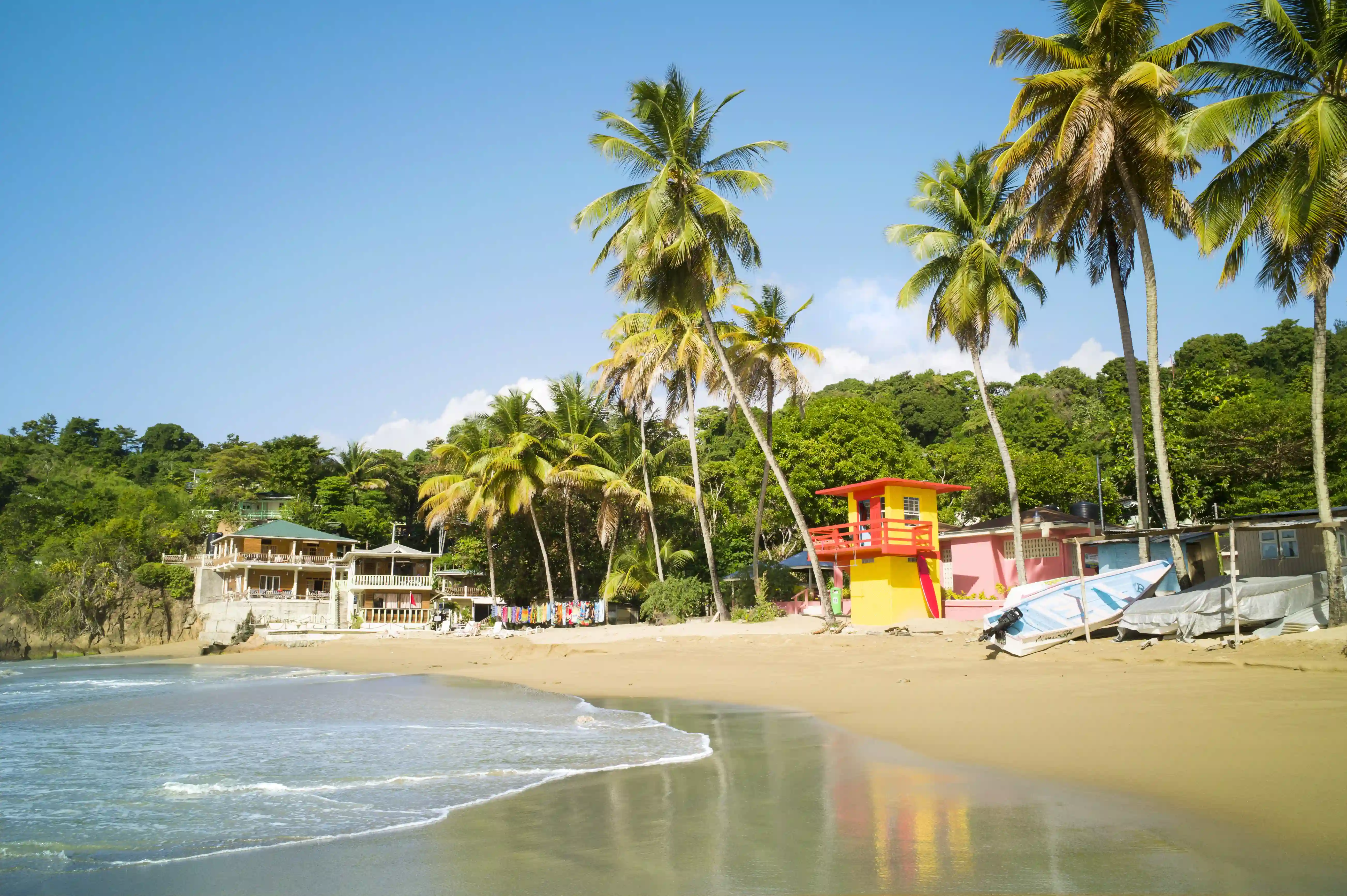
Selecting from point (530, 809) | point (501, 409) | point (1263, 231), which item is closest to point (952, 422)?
point (501, 409)

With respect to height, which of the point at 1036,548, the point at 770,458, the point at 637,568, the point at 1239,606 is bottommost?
the point at 1239,606

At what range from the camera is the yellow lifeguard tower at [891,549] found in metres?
24.8

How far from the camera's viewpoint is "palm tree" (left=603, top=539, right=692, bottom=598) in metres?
32.1

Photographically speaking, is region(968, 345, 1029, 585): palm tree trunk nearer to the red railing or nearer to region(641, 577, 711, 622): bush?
the red railing

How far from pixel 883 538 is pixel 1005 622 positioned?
32.3 ft

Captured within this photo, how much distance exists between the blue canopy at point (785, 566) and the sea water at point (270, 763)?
1531cm

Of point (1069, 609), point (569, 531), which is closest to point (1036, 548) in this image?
point (1069, 609)

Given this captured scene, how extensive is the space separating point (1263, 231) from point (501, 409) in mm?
27751

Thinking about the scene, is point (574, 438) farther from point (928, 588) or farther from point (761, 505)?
point (928, 588)

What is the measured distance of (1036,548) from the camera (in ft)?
86.9

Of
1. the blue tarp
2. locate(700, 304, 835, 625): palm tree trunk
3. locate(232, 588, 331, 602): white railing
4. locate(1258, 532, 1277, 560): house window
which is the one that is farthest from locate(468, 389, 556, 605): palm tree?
locate(1258, 532, 1277, 560): house window

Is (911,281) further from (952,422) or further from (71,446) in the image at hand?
(71,446)

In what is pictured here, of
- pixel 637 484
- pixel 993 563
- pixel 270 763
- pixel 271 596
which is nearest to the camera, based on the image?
pixel 270 763

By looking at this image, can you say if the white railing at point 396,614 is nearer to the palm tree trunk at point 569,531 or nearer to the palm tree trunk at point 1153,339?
the palm tree trunk at point 569,531
